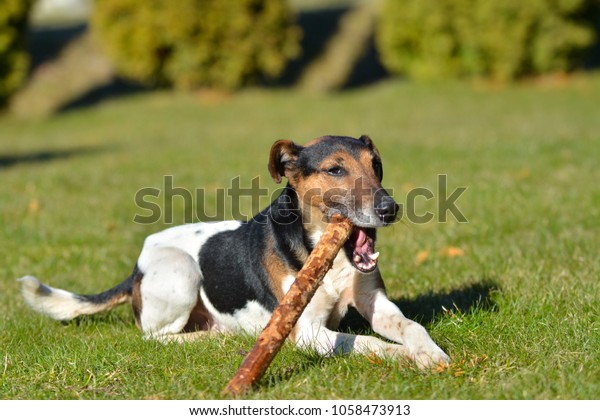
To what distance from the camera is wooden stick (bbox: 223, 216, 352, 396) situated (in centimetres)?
400

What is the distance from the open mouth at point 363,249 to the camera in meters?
4.71

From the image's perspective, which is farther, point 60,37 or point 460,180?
point 60,37

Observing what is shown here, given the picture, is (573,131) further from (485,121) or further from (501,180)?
(501,180)

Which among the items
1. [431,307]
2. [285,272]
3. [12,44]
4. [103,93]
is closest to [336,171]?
[285,272]

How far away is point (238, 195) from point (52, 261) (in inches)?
143

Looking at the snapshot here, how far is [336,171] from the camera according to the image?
4.75 metres

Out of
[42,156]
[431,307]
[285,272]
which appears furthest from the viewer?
[42,156]

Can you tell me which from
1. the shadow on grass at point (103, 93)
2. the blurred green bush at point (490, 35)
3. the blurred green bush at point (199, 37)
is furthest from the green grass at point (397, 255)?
the shadow on grass at point (103, 93)

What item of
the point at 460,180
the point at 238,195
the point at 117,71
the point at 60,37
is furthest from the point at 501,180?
the point at 60,37

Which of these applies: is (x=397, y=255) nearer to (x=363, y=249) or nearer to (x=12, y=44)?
(x=363, y=249)

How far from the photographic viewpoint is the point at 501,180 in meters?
10.6

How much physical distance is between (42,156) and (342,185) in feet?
43.7

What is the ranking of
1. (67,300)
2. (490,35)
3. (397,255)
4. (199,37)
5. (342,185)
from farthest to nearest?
(199,37) → (490,35) → (397,255) → (67,300) → (342,185)

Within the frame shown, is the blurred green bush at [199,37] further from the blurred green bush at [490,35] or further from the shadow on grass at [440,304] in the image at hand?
the shadow on grass at [440,304]
